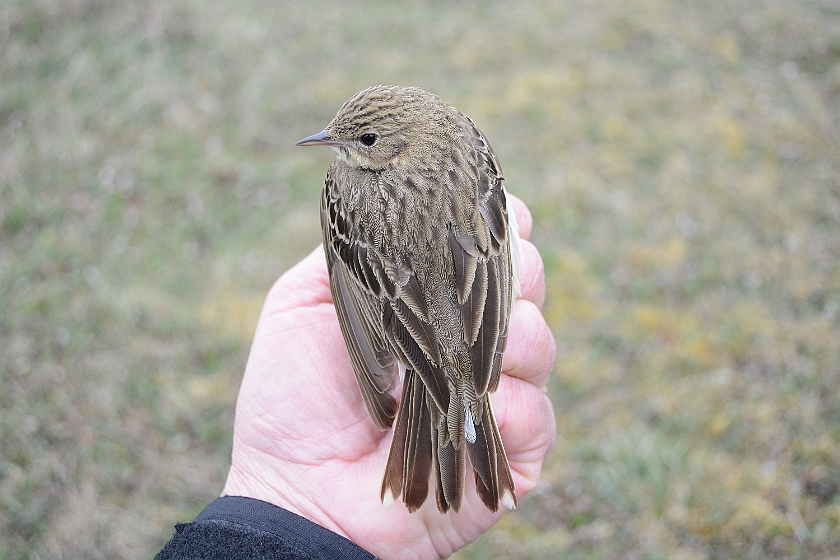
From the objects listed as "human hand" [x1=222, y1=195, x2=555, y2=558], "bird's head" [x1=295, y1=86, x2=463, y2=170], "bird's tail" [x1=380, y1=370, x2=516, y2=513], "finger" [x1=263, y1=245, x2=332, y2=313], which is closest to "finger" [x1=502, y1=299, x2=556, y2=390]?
"human hand" [x1=222, y1=195, x2=555, y2=558]

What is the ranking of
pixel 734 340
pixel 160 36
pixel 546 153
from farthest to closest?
pixel 160 36 → pixel 546 153 → pixel 734 340

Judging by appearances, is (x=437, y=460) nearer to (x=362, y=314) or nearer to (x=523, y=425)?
(x=523, y=425)

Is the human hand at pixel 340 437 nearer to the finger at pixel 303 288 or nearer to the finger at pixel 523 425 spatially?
the finger at pixel 523 425

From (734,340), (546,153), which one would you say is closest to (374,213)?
(734,340)

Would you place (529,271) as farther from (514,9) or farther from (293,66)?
(514,9)

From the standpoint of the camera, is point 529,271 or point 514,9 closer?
point 529,271

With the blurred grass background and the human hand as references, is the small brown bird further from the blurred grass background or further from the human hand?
the blurred grass background

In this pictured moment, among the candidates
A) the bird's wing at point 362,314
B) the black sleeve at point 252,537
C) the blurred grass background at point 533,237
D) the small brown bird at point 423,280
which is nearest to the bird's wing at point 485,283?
the small brown bird at point 423,280
